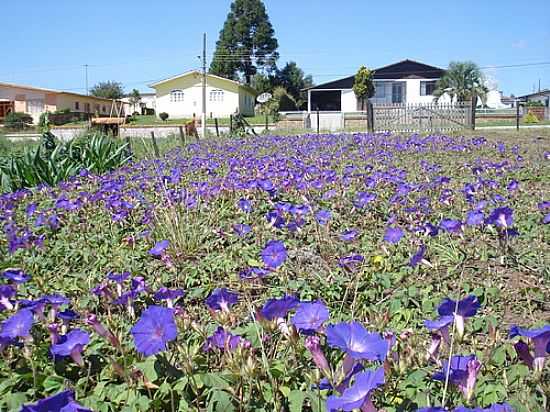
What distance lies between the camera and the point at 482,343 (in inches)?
73.4

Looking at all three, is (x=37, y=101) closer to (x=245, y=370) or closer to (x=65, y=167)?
(x=65, y=167)

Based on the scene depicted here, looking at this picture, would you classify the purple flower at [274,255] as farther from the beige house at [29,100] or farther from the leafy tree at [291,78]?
the leafy tree at [291,78]

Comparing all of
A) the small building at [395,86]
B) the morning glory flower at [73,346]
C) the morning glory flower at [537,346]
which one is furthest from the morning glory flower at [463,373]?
the small building at [395,86]

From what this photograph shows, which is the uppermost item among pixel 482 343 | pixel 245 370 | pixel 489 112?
pixel 489 112

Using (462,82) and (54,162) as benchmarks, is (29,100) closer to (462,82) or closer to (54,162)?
(462,82)

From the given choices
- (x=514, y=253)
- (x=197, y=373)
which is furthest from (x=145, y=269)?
(x=514, y=253)

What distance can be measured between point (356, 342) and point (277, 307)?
237 millimetres

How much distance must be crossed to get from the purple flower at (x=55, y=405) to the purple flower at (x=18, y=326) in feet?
1.70

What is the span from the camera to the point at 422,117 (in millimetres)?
20109

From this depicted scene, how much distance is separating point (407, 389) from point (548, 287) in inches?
49.4

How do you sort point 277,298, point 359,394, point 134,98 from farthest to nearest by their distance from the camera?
point 134,98
point 277,298
point 359,394

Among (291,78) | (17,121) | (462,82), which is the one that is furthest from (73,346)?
(291,78)

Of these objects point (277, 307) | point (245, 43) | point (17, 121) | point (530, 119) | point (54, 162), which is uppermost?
point (245, 43)

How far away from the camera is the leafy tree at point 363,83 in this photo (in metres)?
43.7
